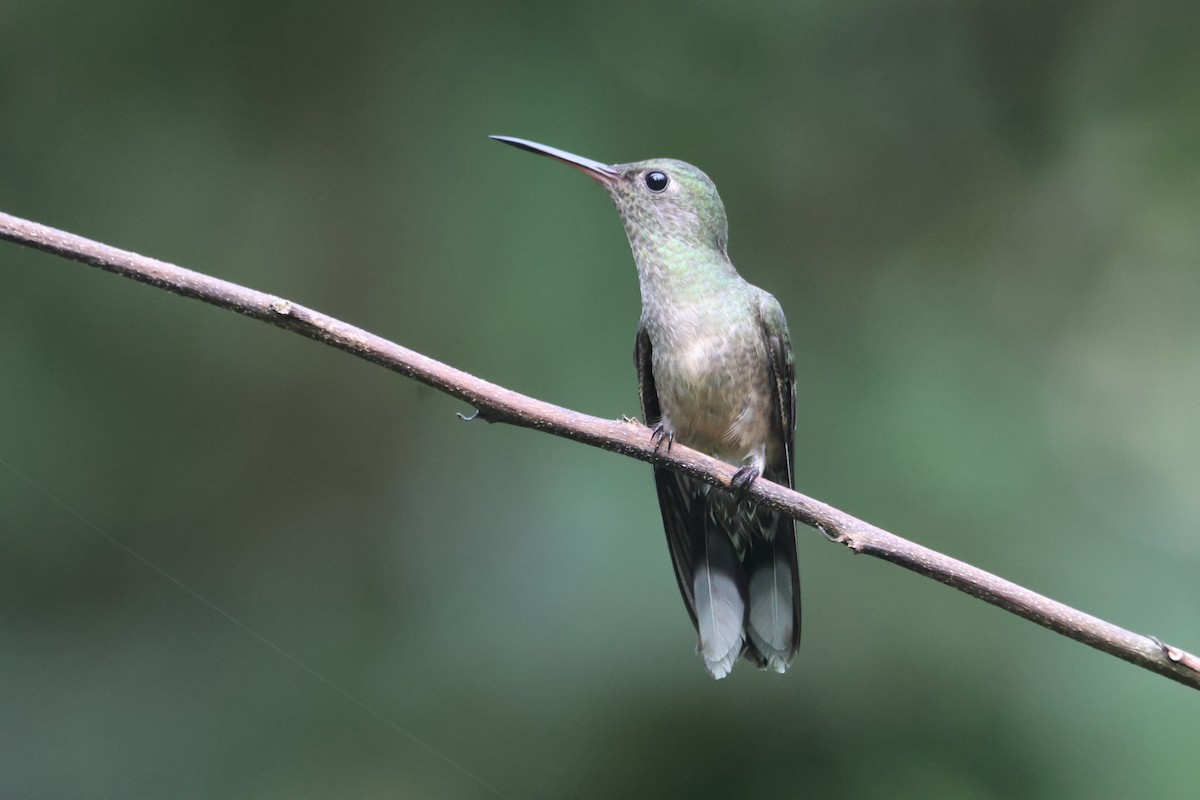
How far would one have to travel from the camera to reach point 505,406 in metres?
1.79

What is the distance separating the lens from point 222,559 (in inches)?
145

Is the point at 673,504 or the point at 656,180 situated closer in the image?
the point at 656,180

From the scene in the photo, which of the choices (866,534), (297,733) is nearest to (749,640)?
(866,534)

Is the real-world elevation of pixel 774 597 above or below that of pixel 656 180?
below

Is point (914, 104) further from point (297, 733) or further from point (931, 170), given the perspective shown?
point (297, 733)

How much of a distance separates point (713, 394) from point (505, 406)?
1074mm

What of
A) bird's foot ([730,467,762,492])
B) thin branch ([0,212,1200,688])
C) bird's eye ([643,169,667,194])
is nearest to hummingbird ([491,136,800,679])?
bird's eye ([643,169,667,194])

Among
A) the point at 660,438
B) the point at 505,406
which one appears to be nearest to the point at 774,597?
the point at 660,438

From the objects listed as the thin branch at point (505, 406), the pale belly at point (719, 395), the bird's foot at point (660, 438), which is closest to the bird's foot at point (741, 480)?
the bird's foot at point (660, 438)

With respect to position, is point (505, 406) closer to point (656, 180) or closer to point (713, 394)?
point (713, 394)

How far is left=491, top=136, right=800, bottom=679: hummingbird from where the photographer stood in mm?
2781

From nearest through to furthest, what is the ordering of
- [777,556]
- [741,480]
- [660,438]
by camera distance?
[741,480]
[660,438]
[777,556]

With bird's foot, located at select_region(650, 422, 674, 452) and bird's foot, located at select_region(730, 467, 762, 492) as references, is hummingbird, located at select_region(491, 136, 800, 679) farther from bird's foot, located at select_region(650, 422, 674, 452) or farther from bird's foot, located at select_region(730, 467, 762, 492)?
bird's foot, located at select_region(730, 467, 762, 492)

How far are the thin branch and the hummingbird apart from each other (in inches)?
36.0
